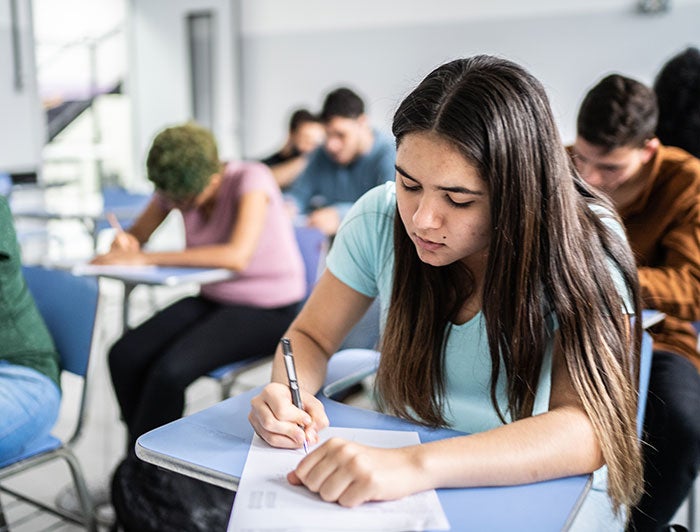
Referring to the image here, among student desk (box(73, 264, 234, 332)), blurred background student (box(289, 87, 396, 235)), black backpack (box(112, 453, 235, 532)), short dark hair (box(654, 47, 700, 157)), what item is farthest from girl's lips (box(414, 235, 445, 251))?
blurred background student (box(289, 87, 396, 235))

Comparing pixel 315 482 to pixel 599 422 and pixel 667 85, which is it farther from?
pixel 667 85

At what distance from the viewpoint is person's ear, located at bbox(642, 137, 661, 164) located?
68.7 inches

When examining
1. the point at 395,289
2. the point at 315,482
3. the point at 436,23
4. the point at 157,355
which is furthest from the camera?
the point at 436,23

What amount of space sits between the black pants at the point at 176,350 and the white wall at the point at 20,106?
10.4ft

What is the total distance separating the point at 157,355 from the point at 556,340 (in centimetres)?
136

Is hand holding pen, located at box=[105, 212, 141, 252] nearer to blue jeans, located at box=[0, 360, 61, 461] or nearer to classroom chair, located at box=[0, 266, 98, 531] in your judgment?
classroom chair, located at box=[0, 266, 98, 531]

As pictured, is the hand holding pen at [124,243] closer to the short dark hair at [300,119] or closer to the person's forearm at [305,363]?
the person's forearm at [305,363]

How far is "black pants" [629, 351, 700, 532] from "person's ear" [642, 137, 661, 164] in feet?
1.92

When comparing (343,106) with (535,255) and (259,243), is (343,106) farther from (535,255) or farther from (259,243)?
(535,255)

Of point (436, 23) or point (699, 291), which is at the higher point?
point (436, 23)

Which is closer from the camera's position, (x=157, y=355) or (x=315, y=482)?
(x=315, y=482)

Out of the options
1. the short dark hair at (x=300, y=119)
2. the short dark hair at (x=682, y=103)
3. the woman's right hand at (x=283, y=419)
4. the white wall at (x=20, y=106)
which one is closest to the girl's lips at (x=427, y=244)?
the woman's right hand at (x=283, y=419)

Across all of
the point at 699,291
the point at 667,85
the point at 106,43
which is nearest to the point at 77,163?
the point at 106,43

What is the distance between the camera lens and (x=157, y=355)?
6.87 ft
